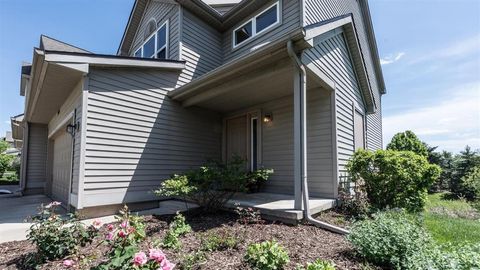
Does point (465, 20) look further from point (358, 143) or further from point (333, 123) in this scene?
point (333, 123)

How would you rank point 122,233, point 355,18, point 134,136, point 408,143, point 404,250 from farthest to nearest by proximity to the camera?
point 408,143 < point 355,18 < point 134,136 < point 404,250 < point 122,233

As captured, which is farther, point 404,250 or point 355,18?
point 355,18

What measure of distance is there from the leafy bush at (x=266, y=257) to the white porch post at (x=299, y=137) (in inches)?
69.9

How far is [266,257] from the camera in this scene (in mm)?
2818

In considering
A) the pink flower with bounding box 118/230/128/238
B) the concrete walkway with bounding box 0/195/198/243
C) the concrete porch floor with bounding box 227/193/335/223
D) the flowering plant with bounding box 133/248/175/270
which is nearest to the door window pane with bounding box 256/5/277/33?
the concrete porch floor with bounding box 227/193/335/223

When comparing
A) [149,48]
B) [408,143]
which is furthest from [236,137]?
[408,143]

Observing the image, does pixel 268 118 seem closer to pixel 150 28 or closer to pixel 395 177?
pixel 395 177

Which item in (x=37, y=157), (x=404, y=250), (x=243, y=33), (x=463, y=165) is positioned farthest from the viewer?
(x=463, y=165)

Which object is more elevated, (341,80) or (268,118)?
(341,80)

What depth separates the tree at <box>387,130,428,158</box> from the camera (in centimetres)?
1579

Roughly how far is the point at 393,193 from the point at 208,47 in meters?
7.56

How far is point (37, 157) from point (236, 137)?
33.1ft

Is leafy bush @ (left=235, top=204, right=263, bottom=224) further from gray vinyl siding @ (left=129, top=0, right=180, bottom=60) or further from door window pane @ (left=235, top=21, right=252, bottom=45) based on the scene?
door window pane @ (left=235, top=21, right=252, bottom=45)

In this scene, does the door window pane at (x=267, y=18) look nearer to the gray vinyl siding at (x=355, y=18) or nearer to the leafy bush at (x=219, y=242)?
the gray vinyl siding at (x=355, y=18)
